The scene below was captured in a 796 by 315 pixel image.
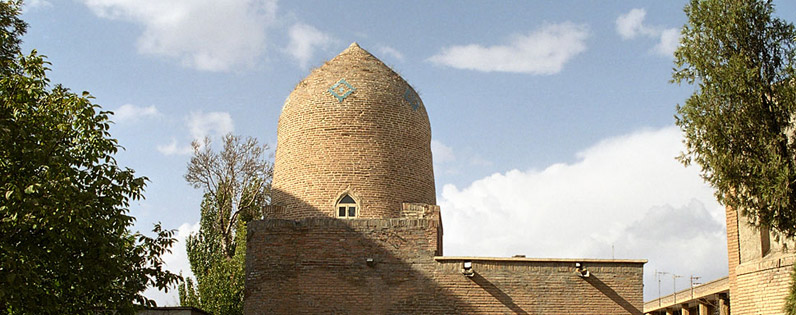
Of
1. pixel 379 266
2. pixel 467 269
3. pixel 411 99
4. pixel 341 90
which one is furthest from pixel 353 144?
pixel 467 269

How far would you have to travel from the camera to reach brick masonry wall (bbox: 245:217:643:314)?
15328 millimetres

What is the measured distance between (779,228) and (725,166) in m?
1.39

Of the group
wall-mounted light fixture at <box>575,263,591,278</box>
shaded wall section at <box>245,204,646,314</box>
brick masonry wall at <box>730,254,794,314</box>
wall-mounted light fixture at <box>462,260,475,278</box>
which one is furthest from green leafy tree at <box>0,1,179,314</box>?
brick masonry wall at <box>730,254,794,314</box>

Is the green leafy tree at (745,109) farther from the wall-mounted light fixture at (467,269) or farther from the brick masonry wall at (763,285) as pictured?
the wall-mounted light fixture at (467,269)

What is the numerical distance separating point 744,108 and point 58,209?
10.9 meters

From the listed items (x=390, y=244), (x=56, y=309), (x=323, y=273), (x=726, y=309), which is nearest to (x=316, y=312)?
(x=323, y=273)

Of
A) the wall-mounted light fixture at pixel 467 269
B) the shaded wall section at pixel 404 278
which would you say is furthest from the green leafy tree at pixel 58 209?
the wall-mounted light fixture at pixel 467 269

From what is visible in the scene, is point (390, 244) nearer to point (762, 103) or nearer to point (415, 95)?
point (415, 95)

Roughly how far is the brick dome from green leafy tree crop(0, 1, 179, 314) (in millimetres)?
A: 5661

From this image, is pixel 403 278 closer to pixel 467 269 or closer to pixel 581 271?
pixel 467 269

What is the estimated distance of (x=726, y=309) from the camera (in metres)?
25.7

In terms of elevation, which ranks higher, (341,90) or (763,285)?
(341,90)

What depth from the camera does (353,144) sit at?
1725cm

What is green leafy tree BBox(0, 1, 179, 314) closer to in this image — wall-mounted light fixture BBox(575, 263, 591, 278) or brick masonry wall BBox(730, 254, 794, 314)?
wall-mounted light fixture BBox(575, 263, 591, 278)
